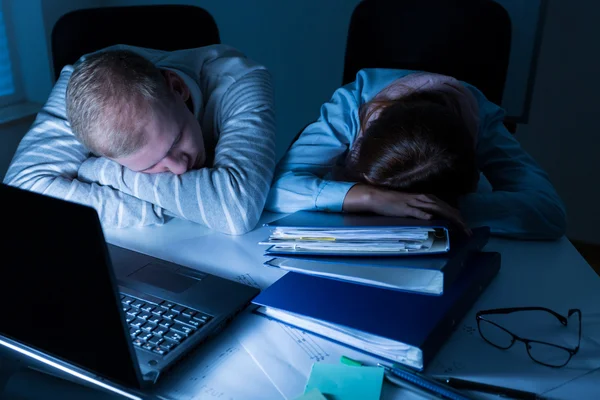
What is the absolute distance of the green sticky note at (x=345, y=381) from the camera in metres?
0.54

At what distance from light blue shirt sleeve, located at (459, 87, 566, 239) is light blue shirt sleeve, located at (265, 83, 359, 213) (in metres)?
0.23

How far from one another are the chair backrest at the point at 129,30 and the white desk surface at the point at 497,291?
0.64m

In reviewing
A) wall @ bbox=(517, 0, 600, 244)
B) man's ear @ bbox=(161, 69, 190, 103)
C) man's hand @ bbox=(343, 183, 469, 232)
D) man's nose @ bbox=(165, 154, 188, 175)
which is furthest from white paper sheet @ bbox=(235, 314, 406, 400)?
wall @ bbox=(517, 0, 600, 244)

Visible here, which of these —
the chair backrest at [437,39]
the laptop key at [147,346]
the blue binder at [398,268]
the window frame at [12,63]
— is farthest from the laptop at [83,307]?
the window frame at [12,63]

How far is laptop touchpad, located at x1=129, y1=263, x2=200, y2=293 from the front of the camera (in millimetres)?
716

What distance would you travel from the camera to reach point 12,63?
199cm

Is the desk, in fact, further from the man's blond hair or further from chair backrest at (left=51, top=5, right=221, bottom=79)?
chair backrest at (left=51, top=5, right=221, bottom=79)

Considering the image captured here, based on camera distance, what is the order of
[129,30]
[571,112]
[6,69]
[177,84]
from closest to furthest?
1. [177,84]
2. [129,30]
3. [6,69]
4. [571,112]

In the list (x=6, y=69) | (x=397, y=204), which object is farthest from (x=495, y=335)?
(x=6, y=69)

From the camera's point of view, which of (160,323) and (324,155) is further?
(324,155)

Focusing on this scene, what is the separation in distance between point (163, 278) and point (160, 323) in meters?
0.12

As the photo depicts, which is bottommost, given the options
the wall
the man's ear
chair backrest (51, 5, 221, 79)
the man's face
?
the wall

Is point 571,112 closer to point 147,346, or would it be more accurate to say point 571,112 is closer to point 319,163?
point 319,163

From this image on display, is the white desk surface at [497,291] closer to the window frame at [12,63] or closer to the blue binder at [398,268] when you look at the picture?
the blue binder at [398,268]
